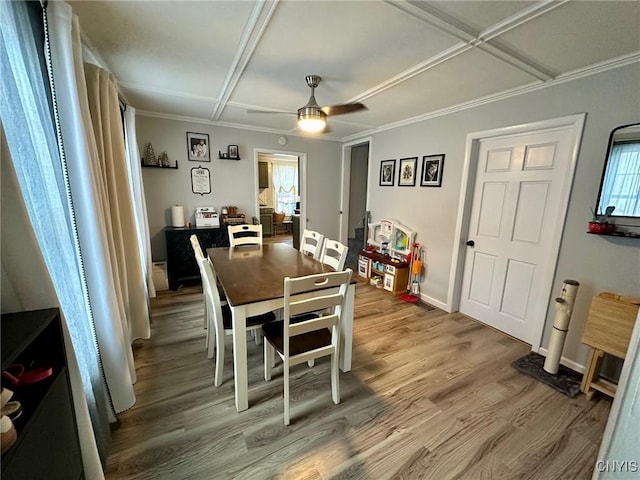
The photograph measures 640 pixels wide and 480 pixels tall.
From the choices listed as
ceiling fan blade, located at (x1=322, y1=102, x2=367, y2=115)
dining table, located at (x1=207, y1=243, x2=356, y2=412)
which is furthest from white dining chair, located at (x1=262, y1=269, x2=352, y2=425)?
ceiling fan blade, located at (x1=322, y1=102, x2=367, y2=115)

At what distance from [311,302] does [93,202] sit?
1.32 m

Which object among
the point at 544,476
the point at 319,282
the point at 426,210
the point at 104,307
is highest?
the point at 426,210

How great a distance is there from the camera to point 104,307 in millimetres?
1494

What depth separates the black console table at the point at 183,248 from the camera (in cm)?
362

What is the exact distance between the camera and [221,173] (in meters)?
4.08

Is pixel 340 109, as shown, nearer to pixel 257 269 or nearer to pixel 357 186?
pixel 257 269

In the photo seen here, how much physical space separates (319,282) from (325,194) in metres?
3.59

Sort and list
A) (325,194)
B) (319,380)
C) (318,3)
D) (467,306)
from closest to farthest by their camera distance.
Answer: (318,3) → (319,380) → (467,306) → (325,194)

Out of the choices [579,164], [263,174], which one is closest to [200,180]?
[263,174]

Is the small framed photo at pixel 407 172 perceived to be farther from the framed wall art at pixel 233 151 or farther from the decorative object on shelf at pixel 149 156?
the decorative object on shelf at pixel 149 156

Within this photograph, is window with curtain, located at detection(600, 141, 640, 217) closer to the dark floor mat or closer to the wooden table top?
the dark floor mat

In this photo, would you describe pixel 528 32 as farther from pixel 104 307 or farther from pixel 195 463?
pixel 195 463

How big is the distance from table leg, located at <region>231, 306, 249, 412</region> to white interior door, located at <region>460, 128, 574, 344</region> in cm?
265

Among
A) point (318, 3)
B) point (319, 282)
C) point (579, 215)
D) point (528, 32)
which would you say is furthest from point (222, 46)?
point (579, 215)
